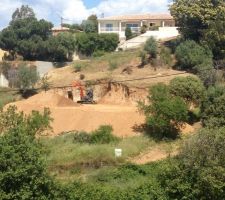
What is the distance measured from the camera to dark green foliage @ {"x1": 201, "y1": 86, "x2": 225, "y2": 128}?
29.6 m

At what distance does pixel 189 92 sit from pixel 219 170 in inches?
637

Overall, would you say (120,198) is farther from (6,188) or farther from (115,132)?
(115,132)

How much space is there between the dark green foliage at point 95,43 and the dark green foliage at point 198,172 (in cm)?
3968

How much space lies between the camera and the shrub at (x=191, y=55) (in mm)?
43156

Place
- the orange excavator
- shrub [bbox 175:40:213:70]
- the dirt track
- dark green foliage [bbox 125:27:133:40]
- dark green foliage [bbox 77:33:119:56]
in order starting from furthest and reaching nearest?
dark green foliage [bbox 125:27:133:40], dark green foliage [bbox 77:33:119:56], shrub [bbox 175:40:213:70], the orange excavator, the dirt track

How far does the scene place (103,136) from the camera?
97.6ft

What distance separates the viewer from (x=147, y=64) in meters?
47.5

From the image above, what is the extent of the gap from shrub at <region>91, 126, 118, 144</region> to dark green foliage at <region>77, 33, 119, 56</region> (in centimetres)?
2911

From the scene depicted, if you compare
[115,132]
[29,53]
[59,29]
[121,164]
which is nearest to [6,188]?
[121,164]

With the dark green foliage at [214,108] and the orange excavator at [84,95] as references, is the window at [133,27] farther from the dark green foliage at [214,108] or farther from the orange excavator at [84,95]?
the dark green foliage at [214,108]

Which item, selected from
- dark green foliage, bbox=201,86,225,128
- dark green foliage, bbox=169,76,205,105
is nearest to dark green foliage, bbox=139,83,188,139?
dark green foliage, bbox=201,86,225,128

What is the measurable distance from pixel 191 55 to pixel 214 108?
13.6 metres

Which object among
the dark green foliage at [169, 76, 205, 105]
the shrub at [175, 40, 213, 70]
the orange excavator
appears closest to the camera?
the dark green foliage at [169, 76, 205, 105]

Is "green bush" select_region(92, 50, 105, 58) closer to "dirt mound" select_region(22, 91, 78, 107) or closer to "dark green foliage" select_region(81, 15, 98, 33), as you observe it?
"dark green foliage" select_region(81, 15, 98, 33)
